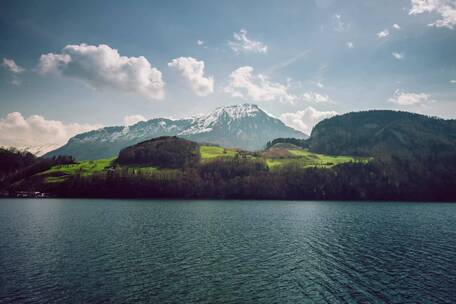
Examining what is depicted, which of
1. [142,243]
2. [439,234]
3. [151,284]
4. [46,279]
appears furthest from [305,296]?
[439,234]

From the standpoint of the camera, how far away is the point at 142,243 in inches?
2345

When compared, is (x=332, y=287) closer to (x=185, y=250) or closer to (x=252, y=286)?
(x=252, y=286)

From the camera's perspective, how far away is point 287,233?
7362 centimetres

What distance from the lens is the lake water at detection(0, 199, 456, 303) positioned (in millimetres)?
33469

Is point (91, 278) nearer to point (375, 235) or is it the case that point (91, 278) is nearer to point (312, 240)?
point (312, 240)

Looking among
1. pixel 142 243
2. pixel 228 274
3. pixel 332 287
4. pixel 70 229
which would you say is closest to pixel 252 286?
pixel 228 274

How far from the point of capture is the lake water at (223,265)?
3347 cm

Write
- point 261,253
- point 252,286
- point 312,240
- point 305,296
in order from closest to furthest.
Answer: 1. point 305,296
2. point 252,286
3. point 261,253
4. point 312,240

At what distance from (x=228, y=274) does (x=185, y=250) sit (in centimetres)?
1566

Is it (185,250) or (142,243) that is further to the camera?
(142,243)

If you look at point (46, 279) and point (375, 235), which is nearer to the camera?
point (46, 279)

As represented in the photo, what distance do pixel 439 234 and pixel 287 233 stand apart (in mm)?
39035

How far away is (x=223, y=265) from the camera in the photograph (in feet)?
146

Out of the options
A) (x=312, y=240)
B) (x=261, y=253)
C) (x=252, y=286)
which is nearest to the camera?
(x=252, y=286)
